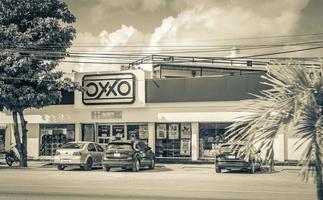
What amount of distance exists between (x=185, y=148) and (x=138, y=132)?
345 cm

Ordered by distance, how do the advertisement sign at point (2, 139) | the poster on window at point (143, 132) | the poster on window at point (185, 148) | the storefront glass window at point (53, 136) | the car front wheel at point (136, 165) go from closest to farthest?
the car front wheel at point (136, 165), the poster on window at point (185, 148), the poster on window at point (143, 132), the storefront glass window at point (53, 136), the advertisement sign at point (2, 139)

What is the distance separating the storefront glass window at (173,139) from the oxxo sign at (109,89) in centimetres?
300

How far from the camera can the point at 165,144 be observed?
3250 cm

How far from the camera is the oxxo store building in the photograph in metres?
30.8

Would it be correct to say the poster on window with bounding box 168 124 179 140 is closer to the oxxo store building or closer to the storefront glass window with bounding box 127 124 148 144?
the oxxo store building

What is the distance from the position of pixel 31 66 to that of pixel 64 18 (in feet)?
11.8

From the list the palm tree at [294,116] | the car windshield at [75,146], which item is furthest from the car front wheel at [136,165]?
the palm tree at [294,116]

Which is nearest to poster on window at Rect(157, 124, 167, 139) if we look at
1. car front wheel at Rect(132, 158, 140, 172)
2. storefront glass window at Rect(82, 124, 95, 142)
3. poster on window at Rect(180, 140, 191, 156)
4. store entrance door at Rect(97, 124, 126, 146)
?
poster on window at Rect(180, 140, 191, 156)

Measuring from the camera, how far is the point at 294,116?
5594 millimetres

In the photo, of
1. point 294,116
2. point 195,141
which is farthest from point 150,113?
point 294,116

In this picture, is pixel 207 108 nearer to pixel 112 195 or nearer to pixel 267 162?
pixel 112 195

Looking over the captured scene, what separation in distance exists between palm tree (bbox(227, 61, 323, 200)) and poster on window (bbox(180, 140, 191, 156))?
25.8 metres

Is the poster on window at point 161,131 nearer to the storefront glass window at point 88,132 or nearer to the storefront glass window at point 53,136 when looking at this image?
the storefront glass window at point 88,132

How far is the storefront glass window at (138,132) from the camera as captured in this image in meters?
32.7
